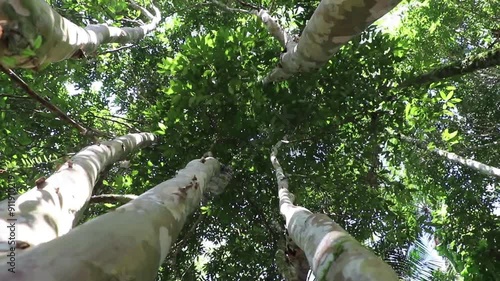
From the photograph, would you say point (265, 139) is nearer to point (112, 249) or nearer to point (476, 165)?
point (476, 165)

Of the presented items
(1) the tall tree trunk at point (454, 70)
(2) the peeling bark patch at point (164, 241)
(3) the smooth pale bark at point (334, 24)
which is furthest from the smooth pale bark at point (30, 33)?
(1) the tall tree trunk at point (454, 70)

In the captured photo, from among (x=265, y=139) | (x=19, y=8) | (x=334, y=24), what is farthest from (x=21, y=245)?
(x=265, y=139)

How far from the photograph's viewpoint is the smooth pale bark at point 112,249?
1.16 metres

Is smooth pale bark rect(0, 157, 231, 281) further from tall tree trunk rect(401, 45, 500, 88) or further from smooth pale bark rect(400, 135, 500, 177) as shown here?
smooth pale bark rect(400, 135, 500, 177)

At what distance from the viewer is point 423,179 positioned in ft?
28.1

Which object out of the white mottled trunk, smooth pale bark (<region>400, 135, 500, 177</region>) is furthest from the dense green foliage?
the white mottled trunk

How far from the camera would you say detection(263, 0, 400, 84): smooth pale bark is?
2573 millimetres

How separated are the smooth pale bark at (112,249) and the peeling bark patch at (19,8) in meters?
0.95

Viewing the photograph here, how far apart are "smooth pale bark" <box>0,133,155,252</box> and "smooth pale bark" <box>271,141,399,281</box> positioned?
1.11 metres

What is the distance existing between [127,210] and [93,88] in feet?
29.0

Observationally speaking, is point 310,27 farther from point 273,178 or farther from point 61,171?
point 273,178

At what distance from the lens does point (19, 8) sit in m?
1.76

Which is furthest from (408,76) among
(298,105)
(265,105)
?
(265,105)

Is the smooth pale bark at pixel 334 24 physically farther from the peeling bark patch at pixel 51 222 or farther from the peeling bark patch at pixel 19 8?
the peeling bark patch at pixel 51 222
